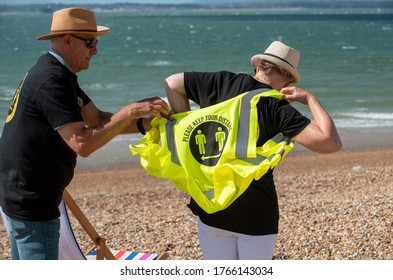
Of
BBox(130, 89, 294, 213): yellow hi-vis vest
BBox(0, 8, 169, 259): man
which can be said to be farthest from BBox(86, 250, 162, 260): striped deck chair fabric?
BBox(0, 8, 169, 259): man

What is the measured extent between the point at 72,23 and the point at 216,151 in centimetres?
91

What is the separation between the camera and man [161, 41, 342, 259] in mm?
3275

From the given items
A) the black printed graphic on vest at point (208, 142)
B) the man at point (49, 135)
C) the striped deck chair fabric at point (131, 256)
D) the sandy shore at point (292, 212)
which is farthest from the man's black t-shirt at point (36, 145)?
the sandy shore at point (292, 212)

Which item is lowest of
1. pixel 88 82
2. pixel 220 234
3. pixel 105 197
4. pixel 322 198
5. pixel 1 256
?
pixel 88 82

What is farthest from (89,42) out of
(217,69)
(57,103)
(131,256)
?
(217,69)

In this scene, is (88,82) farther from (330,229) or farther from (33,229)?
(33,229)

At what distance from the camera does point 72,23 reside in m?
3.29

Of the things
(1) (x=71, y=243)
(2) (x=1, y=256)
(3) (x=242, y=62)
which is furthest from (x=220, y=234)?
(3) (x=242, y=62)

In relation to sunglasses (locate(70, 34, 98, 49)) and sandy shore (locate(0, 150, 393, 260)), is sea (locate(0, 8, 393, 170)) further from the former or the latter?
sunglasses (locate(70, 34, 98, 49))

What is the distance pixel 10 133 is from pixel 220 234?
112cm

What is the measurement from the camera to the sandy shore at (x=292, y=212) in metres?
5.89

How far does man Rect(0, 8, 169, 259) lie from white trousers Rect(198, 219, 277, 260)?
0.67 metres

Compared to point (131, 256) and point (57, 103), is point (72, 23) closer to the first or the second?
point (57, 103)

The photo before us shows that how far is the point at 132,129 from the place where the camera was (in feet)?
12.0
